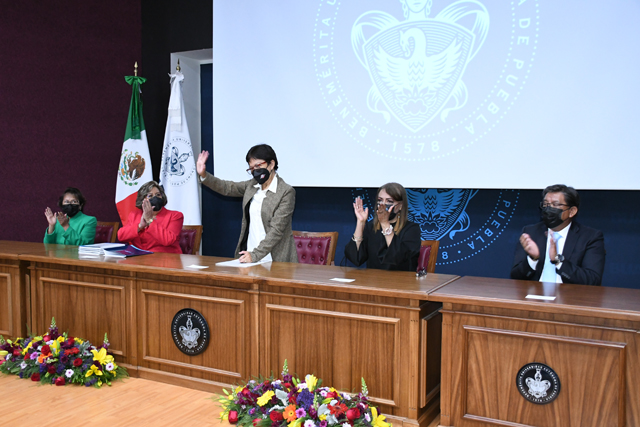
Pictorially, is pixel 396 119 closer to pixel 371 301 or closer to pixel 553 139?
pixel 553 139

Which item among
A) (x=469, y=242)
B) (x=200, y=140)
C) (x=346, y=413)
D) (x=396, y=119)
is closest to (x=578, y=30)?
(x=396, y=119)

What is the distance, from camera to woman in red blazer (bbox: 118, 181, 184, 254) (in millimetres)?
3867

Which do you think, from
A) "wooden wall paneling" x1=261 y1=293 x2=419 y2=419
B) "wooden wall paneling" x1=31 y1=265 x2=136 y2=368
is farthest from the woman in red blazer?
"wooden wall paneling" x1=261 y1=293 x2=419 y2=419

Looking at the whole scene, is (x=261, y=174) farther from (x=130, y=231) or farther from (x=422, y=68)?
(x=422, y=68)

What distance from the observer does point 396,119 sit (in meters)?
4.36

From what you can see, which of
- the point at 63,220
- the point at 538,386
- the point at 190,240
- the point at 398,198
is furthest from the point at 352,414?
the point at 63,220

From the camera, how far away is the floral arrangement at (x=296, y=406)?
2.35 meters

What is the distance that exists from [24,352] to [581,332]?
301cm

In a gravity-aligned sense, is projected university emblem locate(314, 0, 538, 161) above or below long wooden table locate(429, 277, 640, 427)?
above

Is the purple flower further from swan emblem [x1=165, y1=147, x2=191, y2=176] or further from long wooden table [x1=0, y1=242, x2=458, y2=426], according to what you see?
swan emblem [x1=165, y1=147, x2=191, y2=176]

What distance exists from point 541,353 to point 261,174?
1.95 metres

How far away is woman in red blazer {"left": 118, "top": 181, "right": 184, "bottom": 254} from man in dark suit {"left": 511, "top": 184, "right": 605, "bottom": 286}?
2351mm

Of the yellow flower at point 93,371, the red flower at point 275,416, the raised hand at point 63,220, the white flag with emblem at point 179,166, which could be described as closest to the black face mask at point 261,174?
the yellow flower at point 93,371

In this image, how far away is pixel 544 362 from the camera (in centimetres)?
224
